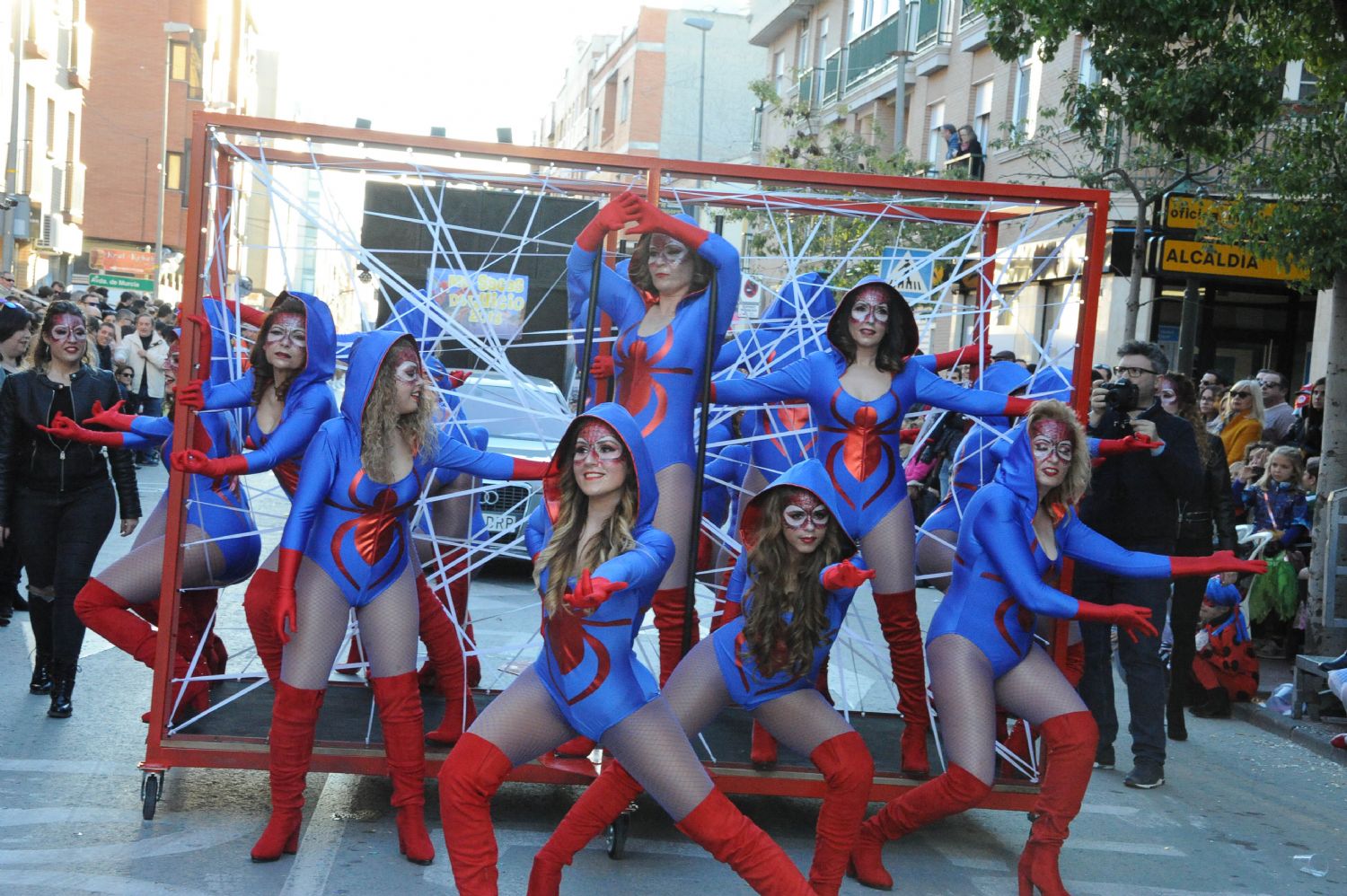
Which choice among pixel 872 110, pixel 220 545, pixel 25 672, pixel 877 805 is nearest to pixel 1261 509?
pixel 877 805

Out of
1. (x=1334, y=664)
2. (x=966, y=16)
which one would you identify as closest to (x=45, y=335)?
(x=1334, y=664)

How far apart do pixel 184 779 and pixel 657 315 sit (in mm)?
2785

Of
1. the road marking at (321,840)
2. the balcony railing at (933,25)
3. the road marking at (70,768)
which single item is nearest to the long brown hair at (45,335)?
the road marking at (70,768)

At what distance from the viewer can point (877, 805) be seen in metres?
6.60

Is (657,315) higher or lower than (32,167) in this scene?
lower

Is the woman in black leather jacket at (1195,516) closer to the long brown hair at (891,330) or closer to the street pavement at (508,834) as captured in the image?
the street pavement at (508,834)

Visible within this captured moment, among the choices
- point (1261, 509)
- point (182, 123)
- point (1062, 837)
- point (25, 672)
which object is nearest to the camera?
point (1062, 837)

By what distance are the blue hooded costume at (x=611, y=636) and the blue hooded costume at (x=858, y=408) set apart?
5.28 feet

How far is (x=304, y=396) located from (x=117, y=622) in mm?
1295

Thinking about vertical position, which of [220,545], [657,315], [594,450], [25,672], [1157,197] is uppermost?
[1157,197]

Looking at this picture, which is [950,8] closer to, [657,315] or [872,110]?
[872,110]

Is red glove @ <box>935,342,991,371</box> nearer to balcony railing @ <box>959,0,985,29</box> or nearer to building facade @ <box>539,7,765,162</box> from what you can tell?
balcony railing @ <box>959,0,985,29</box>

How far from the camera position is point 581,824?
4.56 m

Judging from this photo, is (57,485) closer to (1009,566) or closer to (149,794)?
(149,794)
